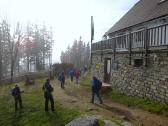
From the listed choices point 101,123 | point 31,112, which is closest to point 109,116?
point 101,123

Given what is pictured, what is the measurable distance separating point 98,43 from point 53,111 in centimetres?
1133

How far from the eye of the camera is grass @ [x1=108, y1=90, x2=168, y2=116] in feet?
47.2

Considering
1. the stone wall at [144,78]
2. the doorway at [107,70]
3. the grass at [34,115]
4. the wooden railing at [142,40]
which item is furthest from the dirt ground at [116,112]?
the doorway at [107,70]

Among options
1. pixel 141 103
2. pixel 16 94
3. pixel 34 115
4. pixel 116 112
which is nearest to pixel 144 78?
pixel 141 103

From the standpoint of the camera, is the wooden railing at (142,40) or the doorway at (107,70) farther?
the doorway at (107,70)

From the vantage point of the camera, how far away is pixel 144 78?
670 inches

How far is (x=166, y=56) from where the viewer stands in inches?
571

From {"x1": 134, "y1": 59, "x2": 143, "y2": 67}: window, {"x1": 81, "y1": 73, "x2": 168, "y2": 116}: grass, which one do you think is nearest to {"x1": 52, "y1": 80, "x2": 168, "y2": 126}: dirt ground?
{"x1": 81, "y1": 73, "x2": 168, "y2": 116}: grass

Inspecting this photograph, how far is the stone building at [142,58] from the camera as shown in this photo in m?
15.1

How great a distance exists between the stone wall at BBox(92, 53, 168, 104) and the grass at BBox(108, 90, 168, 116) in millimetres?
257

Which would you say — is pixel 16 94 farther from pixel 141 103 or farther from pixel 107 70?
pixel 141 103

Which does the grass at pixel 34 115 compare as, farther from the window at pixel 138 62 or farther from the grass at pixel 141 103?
the window at pixel 138 62

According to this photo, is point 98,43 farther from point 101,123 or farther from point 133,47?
point 101,123

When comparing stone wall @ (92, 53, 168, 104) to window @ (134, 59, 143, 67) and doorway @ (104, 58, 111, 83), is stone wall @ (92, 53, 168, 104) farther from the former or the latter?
doorway @ (104, 58, 111, 83)
